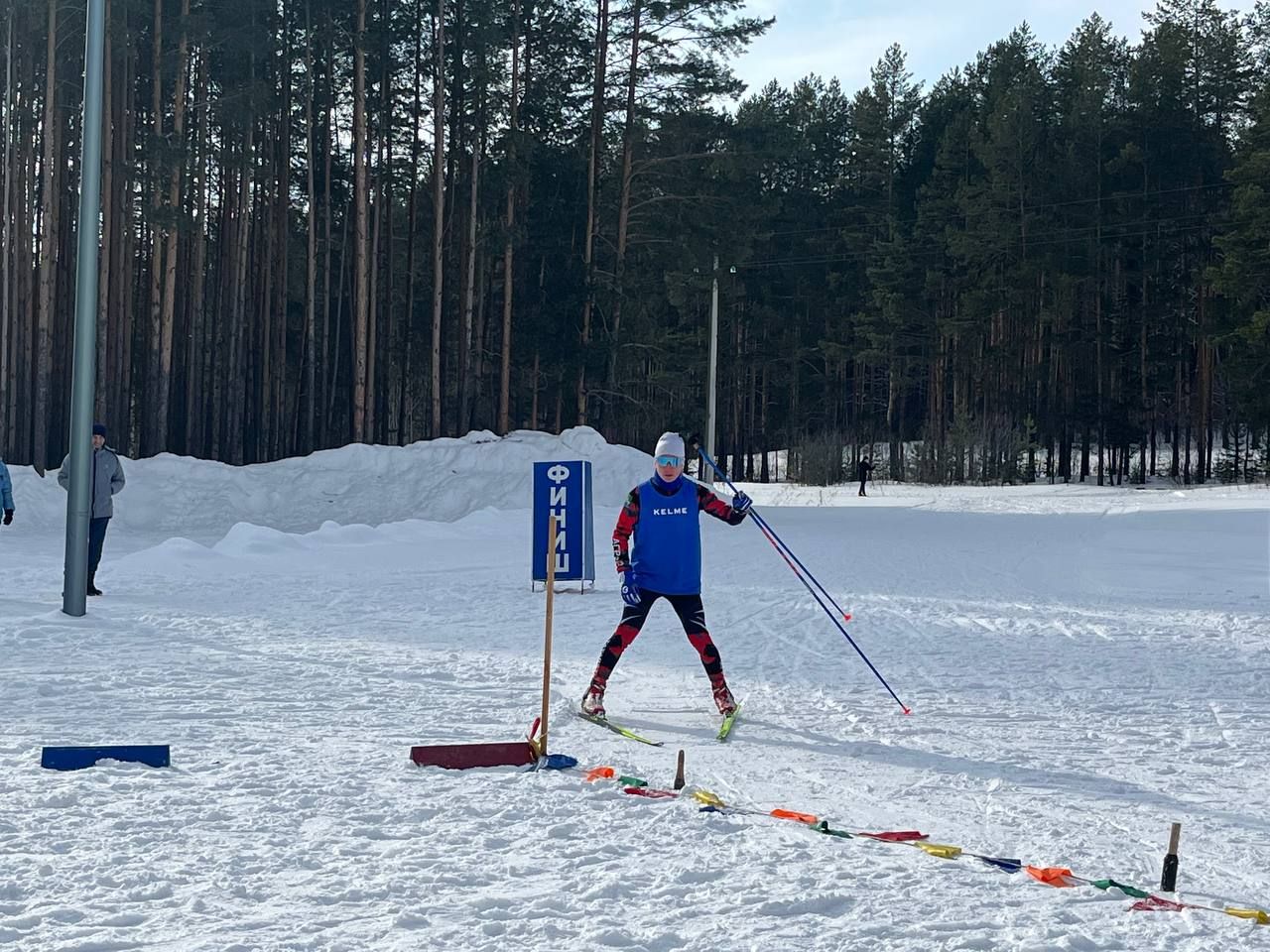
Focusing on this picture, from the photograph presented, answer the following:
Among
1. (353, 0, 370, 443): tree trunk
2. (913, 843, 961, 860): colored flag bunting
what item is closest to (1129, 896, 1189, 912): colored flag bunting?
(913, 843, 961, 860): colored flag bunting

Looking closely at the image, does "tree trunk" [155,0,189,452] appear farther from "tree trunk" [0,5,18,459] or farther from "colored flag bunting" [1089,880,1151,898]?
"colored flag bunting" [1089,880,1151,898]

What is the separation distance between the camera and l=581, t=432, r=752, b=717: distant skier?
25.3 feet

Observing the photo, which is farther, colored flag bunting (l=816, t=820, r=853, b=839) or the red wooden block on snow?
the red wooden block on snow

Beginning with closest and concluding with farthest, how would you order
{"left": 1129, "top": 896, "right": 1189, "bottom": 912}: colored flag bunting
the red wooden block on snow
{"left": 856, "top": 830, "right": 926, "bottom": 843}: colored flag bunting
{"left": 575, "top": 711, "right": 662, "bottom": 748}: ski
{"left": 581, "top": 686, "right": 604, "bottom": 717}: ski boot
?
{"left": 1129, "top": 896, "right": 1189, "bottom": 912}: colored flag bunting, {"left": 856, "top": 830, "right": 926, "bottom": 843}: colored flag bunting, the red wooden block on snow, {"left": 575, "top": 711, "right": 662, "bottom": 748}: ski, {"left": 581, "top": 686, "right": 604, "bottom": 717}: ski boot

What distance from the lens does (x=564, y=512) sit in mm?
14594

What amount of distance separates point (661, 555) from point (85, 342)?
6.79 meters

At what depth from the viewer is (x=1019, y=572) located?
17328 mm

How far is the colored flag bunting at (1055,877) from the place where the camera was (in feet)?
15.0

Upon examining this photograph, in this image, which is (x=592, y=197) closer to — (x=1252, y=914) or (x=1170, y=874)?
(x=1170, y=874)

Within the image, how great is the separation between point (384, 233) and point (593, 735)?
42.7 meters

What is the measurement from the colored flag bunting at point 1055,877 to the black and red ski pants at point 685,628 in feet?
10.0

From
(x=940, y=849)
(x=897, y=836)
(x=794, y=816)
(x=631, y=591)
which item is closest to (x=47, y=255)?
(x=631, y=591)

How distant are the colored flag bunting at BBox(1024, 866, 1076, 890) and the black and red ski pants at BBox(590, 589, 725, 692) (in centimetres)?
305

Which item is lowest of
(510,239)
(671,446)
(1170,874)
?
(1170,874)
